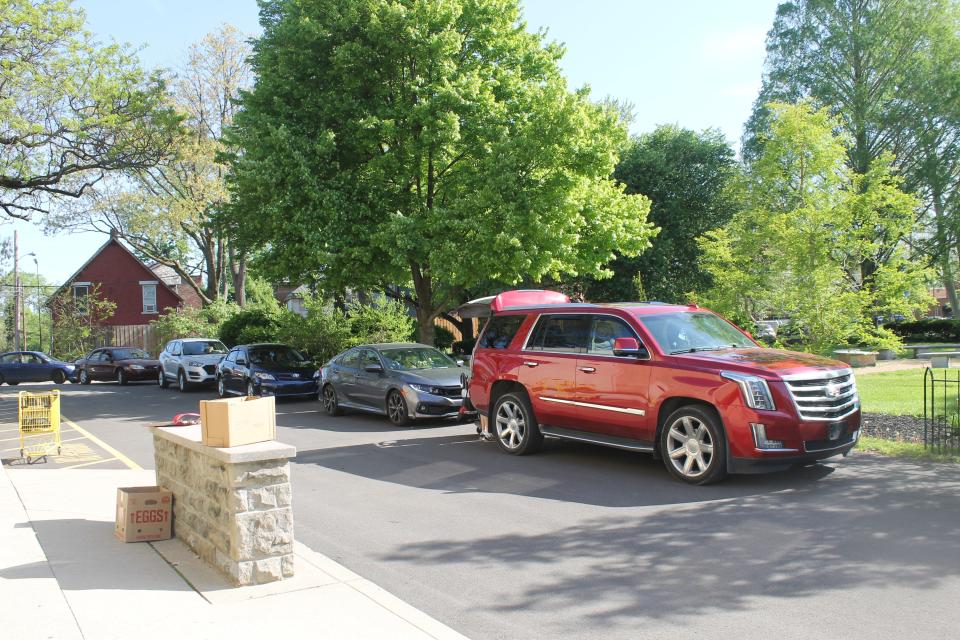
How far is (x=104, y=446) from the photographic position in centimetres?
1273

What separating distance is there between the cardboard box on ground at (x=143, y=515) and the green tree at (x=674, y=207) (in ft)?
94.3

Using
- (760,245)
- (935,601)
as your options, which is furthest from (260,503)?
(760,245)

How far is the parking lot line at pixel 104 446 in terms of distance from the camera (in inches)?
425

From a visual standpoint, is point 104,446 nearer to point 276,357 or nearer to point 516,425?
point 516,425

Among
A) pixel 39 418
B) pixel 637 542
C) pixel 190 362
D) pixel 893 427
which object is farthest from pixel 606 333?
pixel 190 362

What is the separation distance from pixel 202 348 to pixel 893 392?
68.6 feet

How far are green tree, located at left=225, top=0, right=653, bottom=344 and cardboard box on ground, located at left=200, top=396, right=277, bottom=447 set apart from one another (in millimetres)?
12862

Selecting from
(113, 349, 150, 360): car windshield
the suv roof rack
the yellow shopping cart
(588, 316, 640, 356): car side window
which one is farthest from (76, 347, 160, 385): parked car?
(588, 316, 640, 356): car side window

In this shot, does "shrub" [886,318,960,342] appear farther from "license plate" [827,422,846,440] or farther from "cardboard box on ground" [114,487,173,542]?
"cardboard box on ground" [114,487,173,542]

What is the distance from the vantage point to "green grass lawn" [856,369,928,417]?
12.4 meters

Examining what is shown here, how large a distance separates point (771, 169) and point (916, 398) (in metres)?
4.96

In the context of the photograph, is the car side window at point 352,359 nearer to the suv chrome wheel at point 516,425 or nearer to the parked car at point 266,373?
the parked car at point 266,373

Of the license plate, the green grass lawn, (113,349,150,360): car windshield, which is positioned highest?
(113,349,150,360): car windshield

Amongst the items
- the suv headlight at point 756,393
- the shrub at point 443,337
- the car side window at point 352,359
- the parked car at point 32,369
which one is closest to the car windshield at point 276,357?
the car side window at point 352,359
